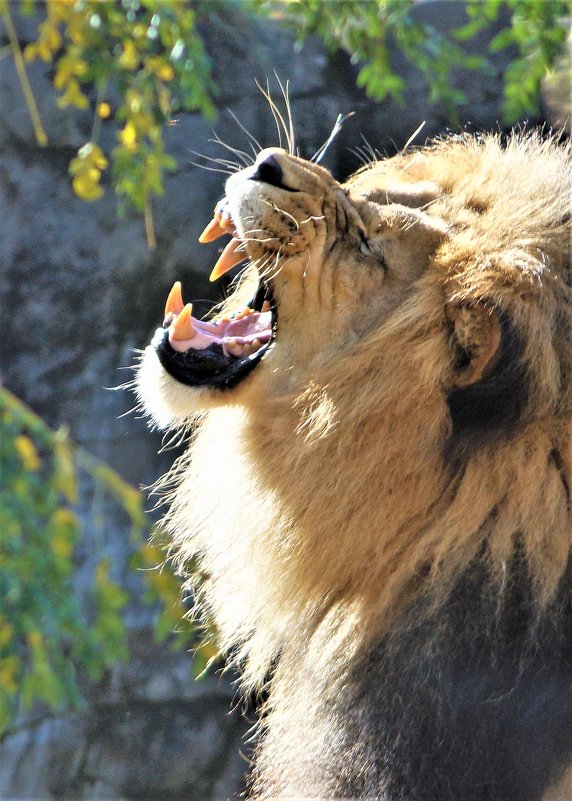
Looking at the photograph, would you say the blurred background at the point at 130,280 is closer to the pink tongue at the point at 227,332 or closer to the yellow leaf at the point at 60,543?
the pink tongue at the point at 227,332

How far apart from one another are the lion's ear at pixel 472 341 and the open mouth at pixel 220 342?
44 cm

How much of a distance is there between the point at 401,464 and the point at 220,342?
0.55 meters

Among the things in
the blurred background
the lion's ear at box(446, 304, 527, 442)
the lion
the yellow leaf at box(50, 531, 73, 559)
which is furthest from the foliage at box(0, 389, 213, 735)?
the blurred background

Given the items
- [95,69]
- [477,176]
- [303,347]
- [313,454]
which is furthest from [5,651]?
[477,176]

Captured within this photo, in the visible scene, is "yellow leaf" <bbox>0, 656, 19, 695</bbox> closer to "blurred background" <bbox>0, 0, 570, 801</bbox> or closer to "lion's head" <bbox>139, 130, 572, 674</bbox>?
"lion's head" <bbox>139, 130, 572, 674</bbox>

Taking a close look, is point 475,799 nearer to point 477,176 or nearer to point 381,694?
point 381,694

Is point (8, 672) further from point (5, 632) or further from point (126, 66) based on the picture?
point (126, 66)

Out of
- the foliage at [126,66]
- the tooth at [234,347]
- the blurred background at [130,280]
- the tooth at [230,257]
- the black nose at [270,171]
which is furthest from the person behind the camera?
the blurred background at [130,280]

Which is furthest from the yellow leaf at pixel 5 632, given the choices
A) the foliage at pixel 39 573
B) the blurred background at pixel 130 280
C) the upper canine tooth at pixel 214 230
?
the blurred background at pixel 130 280

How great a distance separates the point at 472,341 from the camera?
6.51 feet

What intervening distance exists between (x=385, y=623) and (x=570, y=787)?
17.3 inches

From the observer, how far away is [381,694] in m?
2.02

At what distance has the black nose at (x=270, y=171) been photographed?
2227 millimetres

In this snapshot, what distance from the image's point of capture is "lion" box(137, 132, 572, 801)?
194cm
